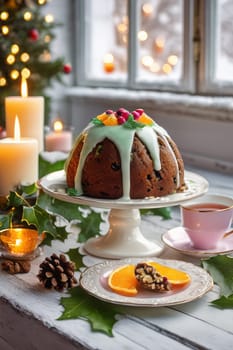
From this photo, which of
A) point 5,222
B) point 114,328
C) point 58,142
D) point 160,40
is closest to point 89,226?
point 5,222

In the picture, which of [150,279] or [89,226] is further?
[89,226]

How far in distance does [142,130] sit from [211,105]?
2.99 feet

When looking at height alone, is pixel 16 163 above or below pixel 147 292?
above

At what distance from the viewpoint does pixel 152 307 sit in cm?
88

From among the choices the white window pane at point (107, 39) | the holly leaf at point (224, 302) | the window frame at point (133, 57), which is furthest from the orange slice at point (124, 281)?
the white window pane at point (107, 39)

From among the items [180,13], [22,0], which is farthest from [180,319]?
[22,0]

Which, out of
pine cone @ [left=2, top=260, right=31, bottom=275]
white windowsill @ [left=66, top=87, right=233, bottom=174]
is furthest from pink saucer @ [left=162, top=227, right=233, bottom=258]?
white windowsill @ [left=66, top=87, right=233, bottom=174]

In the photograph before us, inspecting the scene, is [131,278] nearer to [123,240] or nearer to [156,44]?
[123,240]

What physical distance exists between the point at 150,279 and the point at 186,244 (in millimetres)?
222

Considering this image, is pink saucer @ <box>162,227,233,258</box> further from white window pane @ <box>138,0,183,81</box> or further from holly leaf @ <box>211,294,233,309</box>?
white window pane @ <box>138,0,183,81</box>

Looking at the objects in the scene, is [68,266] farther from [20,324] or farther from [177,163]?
[177,163]

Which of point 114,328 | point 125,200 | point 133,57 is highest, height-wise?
point 133,57

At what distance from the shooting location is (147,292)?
2.96 feet

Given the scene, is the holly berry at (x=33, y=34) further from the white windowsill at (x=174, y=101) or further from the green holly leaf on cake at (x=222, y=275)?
the green holly leaf on cake at (x=222, y=275)
